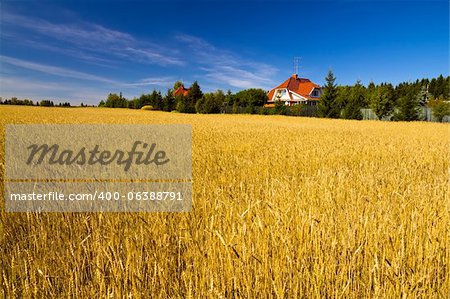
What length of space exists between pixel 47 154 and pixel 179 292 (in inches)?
215

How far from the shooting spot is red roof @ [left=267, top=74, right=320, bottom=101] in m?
66.7

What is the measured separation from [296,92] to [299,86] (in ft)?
9.35

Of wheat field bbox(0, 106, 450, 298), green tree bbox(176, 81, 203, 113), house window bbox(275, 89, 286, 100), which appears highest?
house window bbox(275, 89, 286, 100)

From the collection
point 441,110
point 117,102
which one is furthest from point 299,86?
point 117,102

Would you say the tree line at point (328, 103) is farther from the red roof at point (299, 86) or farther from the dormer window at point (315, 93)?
the dormer window at point (315, 93)

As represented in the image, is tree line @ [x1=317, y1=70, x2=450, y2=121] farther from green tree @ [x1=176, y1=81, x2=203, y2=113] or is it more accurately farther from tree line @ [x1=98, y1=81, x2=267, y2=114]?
green tree @ [x1=176, y1=81, x2=203, y2=113]

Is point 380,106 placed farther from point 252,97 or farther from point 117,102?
point 117,102

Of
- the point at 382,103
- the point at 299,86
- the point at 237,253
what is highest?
the point at 299,86

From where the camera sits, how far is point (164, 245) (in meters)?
2.36

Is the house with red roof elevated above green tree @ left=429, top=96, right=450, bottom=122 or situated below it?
above

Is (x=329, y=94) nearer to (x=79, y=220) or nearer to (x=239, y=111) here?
(x=239, y=111)

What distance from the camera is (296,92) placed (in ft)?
224

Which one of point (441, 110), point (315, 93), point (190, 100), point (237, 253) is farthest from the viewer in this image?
point (315, 93)

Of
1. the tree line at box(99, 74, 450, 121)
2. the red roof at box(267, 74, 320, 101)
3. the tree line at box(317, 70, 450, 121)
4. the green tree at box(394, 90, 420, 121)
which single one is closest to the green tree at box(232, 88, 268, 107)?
the tree line at box(99, 74, 450, 121)
